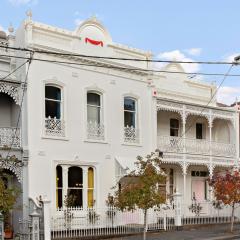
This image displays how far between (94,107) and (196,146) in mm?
7164

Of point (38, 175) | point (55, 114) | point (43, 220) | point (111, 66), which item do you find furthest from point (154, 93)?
point (43, 220)

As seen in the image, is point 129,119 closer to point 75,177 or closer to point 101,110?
point 101,110

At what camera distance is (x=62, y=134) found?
22.6 meters

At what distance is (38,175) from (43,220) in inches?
111

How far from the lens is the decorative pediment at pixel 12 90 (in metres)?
21.3

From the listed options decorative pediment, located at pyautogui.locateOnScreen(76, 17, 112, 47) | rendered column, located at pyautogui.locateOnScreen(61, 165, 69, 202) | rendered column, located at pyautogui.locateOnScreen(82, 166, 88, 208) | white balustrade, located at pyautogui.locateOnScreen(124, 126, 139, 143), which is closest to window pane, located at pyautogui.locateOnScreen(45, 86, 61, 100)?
decorative pediment, located at pyautogui.locateOnScreen(76, 17, 112, 47)

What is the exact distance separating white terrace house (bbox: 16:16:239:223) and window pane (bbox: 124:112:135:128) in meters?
0.05

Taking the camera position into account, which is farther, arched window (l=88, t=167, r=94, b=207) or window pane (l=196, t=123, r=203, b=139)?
window pane (l=196, t=123, r=203, b=139)

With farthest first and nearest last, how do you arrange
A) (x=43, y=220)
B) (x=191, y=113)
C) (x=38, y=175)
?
1. (x=191, y=113)
2. (x=38, y=175)
3. (x=43, y=220)

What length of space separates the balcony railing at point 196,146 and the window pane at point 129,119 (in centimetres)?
217

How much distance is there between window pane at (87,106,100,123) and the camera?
24.0 metres

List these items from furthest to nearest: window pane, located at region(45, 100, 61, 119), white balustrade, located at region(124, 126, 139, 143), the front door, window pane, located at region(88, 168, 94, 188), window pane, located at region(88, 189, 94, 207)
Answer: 1. the front door
2. white balustrade, located at region(124, 126, 139, 143)
3. window pane, located at region(88, 168, 94, 188)
4. window pane, located at region(88, 189, 94, 207)
5. window pane, located at region(45, 100, 61, 119)

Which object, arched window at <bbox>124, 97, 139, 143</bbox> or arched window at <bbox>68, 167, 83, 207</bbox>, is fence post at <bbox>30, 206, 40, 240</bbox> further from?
arched window at <bbox>124, 97, 139, 143</bbox>

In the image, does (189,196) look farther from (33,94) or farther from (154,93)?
(33,94)
